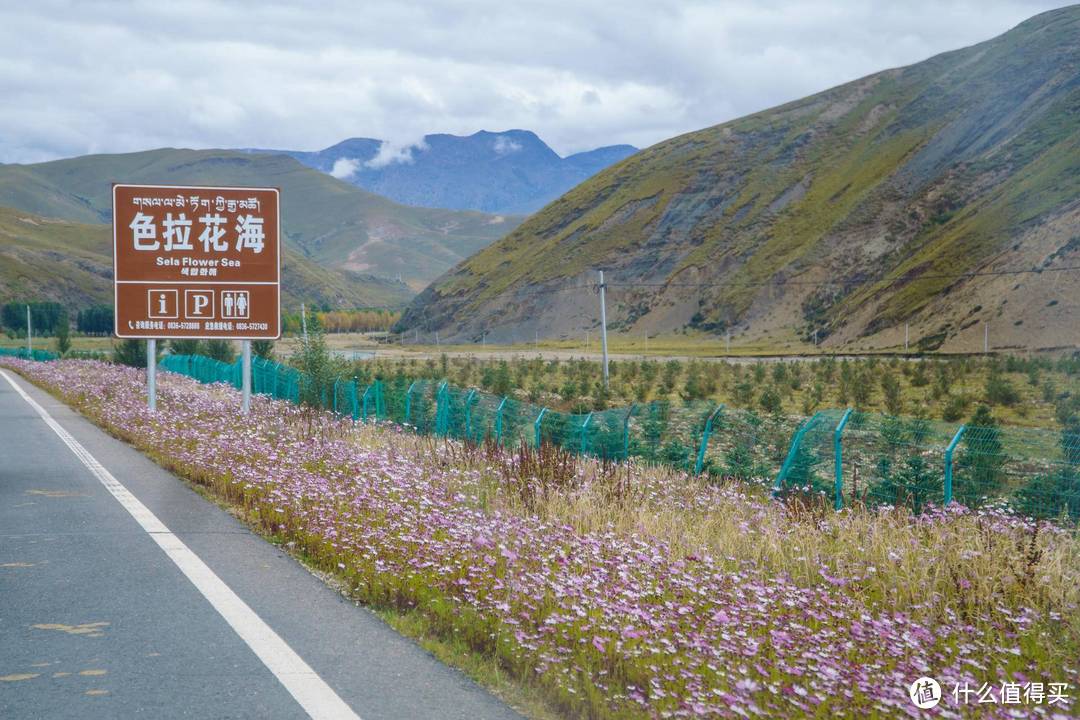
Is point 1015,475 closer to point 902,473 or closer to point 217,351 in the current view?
point 902,473

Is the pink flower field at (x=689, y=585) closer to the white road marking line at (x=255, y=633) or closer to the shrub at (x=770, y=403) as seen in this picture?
the white road marking line at (x=255, y=633)


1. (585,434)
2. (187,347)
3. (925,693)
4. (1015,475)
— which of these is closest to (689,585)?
(925,693)

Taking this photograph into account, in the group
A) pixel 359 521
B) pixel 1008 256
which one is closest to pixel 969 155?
pixel 1008 256

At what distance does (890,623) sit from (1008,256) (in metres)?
61.5

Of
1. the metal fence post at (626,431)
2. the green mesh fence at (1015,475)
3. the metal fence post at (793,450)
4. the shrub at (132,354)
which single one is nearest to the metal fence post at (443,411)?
the metal fence post at (626,431)

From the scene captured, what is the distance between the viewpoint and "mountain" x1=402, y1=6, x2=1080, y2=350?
204 ft

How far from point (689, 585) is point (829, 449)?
828cm

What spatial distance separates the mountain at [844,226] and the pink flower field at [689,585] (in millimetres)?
48289

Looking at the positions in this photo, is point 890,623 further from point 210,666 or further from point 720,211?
point 720,211

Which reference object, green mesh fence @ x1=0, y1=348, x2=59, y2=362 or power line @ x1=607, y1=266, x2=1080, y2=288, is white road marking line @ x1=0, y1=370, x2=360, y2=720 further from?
green mesh fence @ x1=0, y1=348, x2=59, y2=362

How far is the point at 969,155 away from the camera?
8250 centimetres

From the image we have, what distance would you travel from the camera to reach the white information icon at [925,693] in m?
A: 4.61

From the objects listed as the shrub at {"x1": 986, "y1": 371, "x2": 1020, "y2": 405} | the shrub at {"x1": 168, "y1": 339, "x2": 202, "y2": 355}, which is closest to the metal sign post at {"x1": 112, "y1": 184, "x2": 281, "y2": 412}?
the shrub at {"x1": 986, "y1": 371, "x2": 1020, "y2": 405}

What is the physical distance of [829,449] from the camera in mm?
14086
